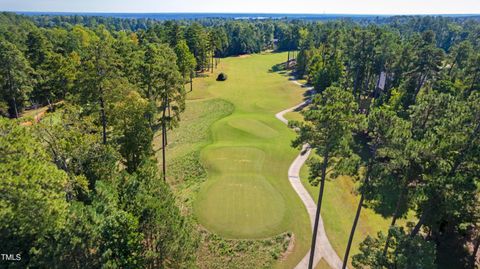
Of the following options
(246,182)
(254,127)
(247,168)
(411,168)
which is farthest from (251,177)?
(411,168)

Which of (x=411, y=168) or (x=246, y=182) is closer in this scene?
(x=411, y=168)

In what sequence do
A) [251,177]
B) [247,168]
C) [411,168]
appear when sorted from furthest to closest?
[247,168], [251,177], [411,168]

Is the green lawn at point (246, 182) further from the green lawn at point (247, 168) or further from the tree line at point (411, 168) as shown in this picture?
the tree line at point (411, 168)

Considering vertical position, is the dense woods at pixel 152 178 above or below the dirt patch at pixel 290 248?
above

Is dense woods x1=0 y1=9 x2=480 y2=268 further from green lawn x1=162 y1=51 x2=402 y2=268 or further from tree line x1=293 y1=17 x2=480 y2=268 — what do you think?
green lawn x1=162 y1=51 x2=402 y2=268

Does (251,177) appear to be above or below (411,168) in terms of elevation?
below

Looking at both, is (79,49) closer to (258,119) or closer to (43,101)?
(43,101)

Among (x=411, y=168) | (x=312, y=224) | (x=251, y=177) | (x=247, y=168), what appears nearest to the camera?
(x=411, y=168)

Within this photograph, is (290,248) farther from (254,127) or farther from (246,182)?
(254,127)

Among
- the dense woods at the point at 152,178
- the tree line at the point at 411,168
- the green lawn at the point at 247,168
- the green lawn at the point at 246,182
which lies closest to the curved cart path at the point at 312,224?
the green lawn at the point at 246,182

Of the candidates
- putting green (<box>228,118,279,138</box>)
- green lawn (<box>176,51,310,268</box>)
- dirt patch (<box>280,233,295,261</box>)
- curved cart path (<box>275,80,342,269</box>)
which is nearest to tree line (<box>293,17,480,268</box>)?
curved cart path (<box>275,80,342,269</box>)
